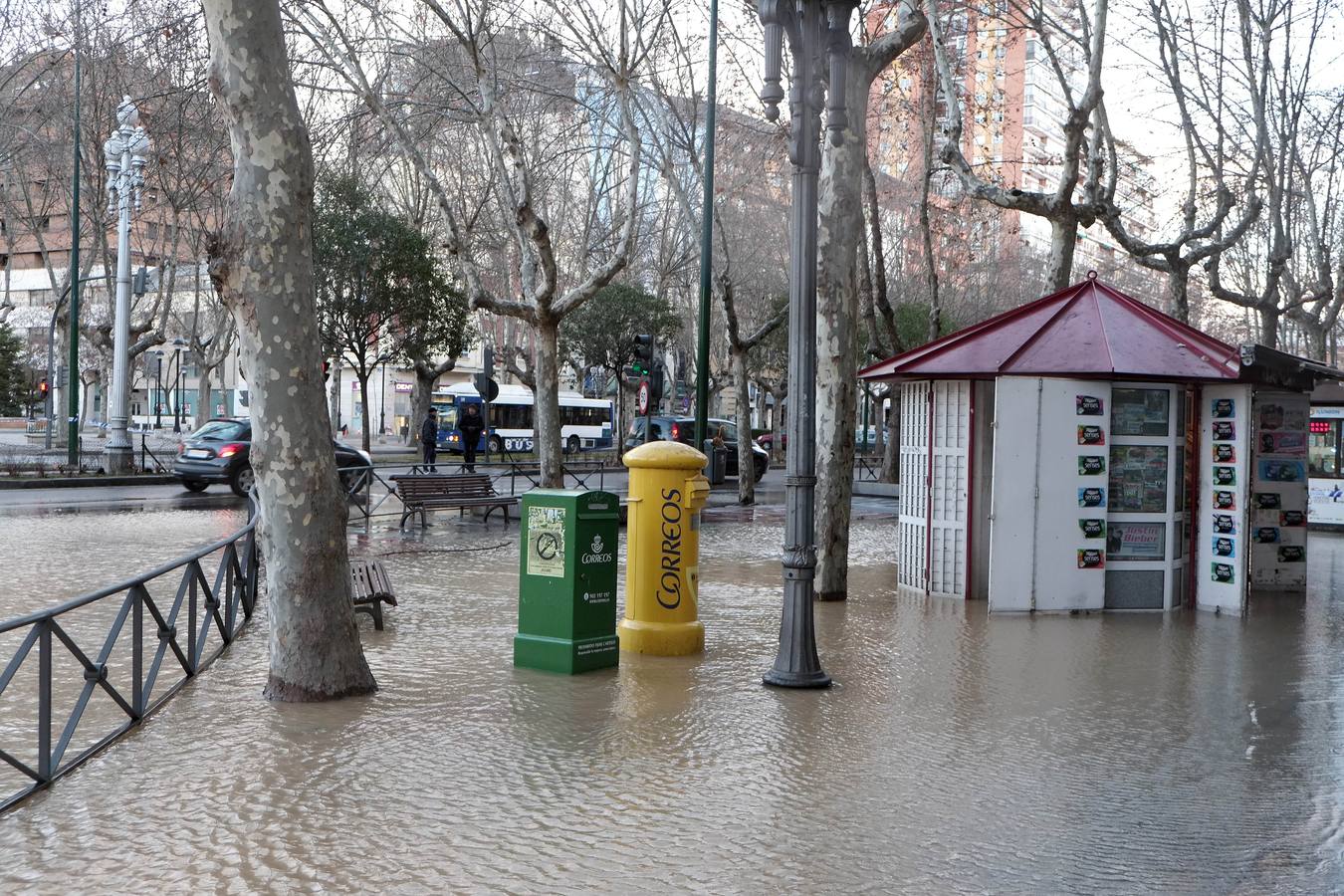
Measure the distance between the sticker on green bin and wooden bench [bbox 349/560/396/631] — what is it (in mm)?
1903

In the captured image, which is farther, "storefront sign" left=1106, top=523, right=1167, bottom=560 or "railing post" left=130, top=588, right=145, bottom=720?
"storefront sign" left=1106, top=523, right=1167, bottom=560

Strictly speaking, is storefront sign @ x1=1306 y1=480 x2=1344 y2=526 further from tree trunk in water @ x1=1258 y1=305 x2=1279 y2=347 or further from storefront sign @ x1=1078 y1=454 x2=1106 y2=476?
storefront sign @ x1=1078 y1=454 x2=1106 y2=476

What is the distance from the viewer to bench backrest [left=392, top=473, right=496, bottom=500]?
18047 millimetres

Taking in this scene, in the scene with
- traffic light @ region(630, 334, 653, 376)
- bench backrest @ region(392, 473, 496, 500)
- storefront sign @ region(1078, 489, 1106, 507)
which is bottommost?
bench backrest @ region(392, 473, 496, 500)

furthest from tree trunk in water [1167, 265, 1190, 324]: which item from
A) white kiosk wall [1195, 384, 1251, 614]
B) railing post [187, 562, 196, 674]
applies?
railing post [187, 562, 196, 674]

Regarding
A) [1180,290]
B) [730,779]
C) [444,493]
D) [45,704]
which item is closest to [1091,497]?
[730,779]

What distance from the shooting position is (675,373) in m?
53.8

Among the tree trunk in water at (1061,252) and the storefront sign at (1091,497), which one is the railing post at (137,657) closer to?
the storefront sign at (1091,497)

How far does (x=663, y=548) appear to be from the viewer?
8562mm

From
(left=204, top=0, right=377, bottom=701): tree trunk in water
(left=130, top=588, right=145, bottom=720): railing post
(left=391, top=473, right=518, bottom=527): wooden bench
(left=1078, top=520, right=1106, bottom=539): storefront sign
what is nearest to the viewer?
(left=130, top=588, right=145, bottom=720): railing post

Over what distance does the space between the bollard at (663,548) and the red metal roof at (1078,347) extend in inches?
146

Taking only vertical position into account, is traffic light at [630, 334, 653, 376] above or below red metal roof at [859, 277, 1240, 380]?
above

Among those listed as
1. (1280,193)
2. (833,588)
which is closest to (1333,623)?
(833,588)

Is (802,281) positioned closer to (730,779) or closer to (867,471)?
(730,779)
